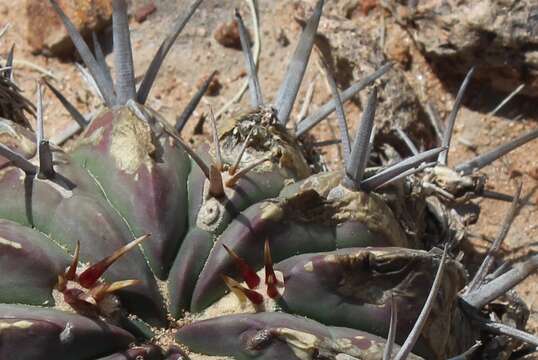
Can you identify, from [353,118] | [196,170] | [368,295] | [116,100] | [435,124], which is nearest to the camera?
[368,295]

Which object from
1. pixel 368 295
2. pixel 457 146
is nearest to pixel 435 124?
pixel 457 146

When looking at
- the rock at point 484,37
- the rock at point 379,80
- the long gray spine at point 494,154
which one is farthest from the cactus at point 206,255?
the rock at point 484,37

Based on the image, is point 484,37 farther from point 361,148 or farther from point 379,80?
point 361,148

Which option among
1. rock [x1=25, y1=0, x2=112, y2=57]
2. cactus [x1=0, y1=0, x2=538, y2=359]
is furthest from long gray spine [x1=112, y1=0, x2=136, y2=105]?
rock [x1=25, y1=0, x2=112, y2=57]

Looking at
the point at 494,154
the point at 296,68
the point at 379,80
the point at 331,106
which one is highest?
the point at 296,68

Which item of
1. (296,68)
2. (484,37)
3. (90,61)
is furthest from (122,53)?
(484,37)

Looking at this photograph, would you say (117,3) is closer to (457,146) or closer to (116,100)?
(116,100)

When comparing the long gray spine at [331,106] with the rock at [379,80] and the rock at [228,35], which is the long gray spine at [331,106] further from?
the rock at [228,35]
